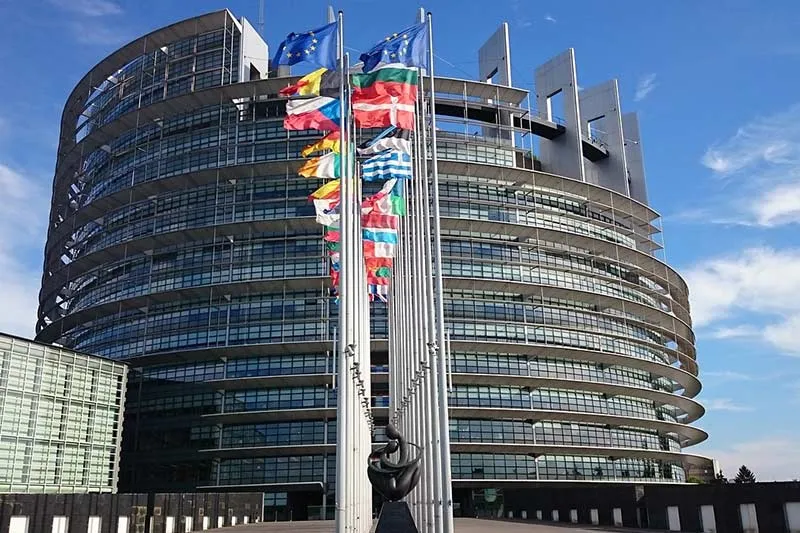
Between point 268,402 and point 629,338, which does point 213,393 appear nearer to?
point 268,402

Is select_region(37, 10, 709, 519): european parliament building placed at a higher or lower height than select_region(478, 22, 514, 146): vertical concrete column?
lower

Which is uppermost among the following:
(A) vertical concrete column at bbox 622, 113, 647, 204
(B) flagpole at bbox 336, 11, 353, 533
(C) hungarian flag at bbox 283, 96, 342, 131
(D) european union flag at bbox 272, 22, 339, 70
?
(A) vertical concrete column at bbox 622, 113, 647, 204

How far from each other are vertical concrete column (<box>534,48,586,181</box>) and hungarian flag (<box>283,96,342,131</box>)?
55.1 meters

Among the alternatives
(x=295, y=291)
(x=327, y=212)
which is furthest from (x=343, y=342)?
(x=295, y=291)

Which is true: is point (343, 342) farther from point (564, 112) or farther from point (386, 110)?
point (564, 112)

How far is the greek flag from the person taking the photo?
29.5 meters

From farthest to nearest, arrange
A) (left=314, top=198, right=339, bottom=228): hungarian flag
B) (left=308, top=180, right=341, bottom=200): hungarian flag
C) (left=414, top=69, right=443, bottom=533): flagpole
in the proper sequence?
1. (left=314, top=198, right=339, bottom=228): hungarian flag
2. (left=308, top=180, right=341, bottom=200): hungarian flag
3. (left=414, top=69, right=443, bottom=533): flagpole

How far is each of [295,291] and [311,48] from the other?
4325 cm

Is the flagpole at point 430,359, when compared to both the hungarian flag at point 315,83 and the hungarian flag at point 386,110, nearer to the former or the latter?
the hungarian flag at point 386,110

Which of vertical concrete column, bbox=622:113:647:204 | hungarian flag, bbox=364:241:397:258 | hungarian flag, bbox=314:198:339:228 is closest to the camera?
hungarian flag, bbox=314:198:339:228

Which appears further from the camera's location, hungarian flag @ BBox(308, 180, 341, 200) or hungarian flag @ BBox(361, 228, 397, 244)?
hungarian flag @ BBox(361, 228, 397, 244)

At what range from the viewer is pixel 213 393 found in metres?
67.1

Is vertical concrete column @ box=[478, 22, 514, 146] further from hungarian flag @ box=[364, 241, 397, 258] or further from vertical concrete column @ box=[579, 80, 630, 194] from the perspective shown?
hungarian flag @ box=[364, 241, 397, 258]

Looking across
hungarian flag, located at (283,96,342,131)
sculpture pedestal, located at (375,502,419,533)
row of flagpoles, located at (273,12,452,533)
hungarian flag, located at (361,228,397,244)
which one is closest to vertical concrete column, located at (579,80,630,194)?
hungarian flag, located at (361,228,397,244)
